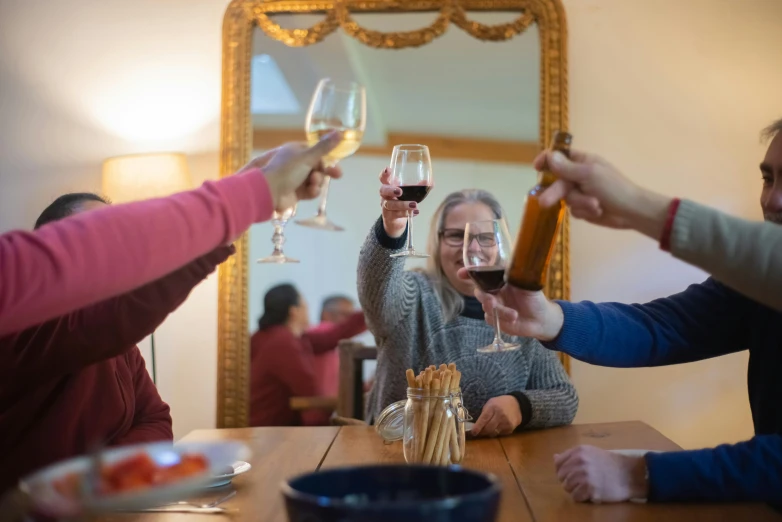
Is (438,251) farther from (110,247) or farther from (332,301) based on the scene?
(110,247)

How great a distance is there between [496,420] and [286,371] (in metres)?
1.20

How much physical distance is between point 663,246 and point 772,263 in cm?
14

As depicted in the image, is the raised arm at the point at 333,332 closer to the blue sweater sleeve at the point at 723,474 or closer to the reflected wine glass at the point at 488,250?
the reflected wine glass at the point at 488,250

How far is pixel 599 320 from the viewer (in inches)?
56.8

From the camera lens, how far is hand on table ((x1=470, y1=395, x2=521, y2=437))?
5.80 feet

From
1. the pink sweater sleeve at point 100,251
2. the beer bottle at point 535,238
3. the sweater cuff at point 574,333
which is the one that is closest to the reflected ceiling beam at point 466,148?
the sweater cuff at point 574,333

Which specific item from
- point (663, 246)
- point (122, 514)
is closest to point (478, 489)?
point (663, 246)

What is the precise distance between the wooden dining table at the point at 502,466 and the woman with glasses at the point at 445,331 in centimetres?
18

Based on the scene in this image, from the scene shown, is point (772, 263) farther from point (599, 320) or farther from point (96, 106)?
point (96, 106)

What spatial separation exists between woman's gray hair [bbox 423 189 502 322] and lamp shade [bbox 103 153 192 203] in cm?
88

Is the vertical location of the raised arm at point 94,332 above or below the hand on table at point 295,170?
below

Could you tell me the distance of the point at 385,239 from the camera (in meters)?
1.92

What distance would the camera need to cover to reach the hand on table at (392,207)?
163 centimetres

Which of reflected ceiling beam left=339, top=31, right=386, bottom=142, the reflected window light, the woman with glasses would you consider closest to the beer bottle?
the woman with glasses
